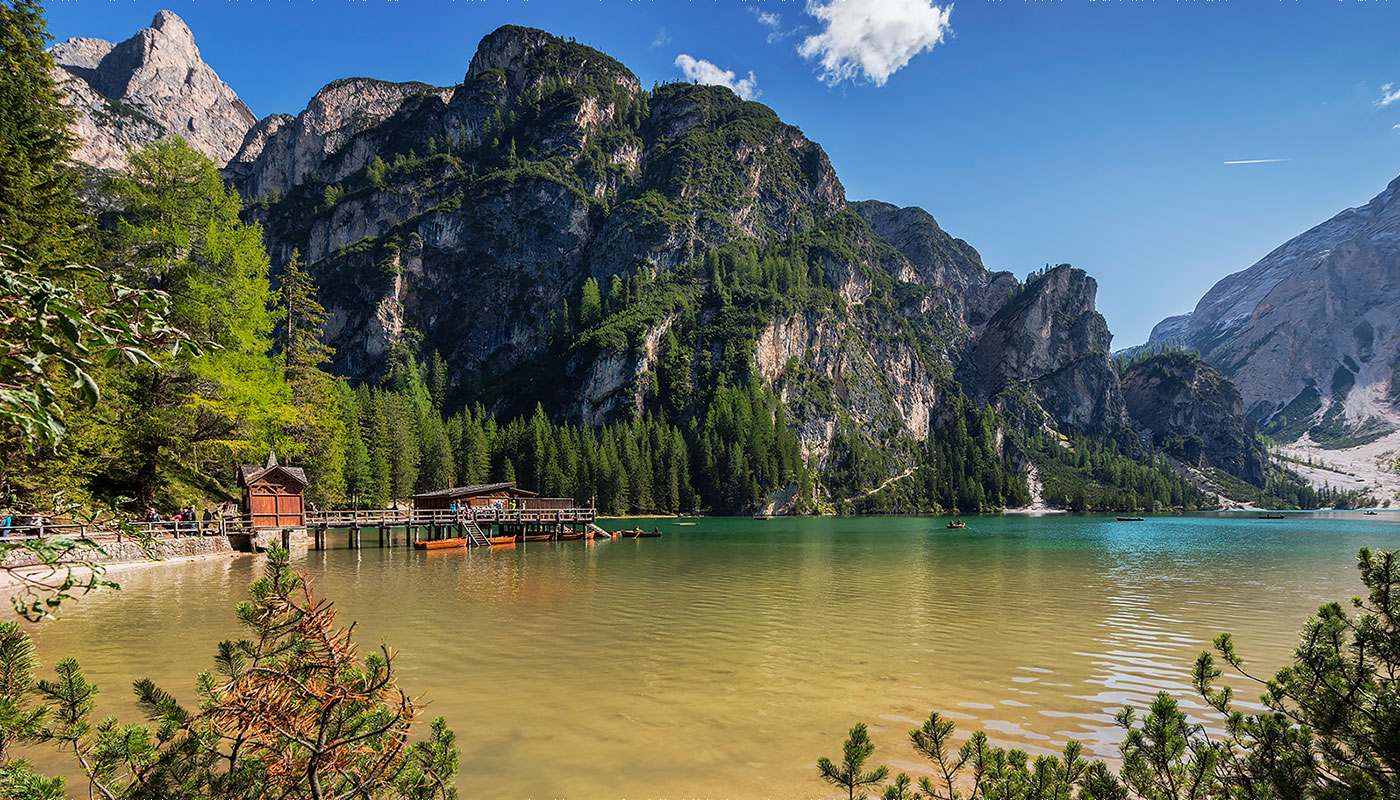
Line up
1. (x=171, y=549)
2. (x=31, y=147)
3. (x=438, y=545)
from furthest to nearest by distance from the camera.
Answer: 1. (x=438, y=545)
2. (x=171, y=549)
3. (x=31, y=147)

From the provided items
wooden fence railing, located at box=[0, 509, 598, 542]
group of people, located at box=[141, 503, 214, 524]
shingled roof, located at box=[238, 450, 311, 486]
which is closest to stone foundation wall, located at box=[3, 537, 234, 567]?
wooden fence railing, located at box=[0, 509, 598, 542]

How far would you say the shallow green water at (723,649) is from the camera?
32.4 ft

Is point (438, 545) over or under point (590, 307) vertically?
under

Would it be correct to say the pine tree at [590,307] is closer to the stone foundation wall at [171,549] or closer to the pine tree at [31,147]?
the stone foundation wall at [171,549]

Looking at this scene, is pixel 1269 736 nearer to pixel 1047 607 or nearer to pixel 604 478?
pixel 1047 607

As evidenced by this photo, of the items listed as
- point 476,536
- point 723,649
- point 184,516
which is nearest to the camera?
point 723,649

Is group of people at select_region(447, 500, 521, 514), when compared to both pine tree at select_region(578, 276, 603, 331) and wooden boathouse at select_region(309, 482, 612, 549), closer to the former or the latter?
wooden boathouse at select_region(309, 482, 612, 549)

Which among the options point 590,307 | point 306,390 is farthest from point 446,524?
point 590,307

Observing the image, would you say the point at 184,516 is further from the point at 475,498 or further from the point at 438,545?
the point at 475,498

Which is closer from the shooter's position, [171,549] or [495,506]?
[171,549]

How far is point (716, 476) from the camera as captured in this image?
419 feet

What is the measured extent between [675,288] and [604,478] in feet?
300

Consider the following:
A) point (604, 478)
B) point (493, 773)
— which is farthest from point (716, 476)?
point (493, 773)

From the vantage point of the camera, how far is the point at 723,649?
633 inches
